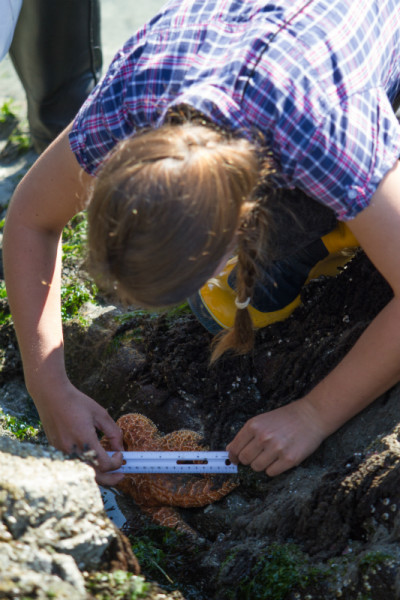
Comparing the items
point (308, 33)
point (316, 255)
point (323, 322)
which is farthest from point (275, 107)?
point (323, 322)

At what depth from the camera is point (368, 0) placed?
2.07m

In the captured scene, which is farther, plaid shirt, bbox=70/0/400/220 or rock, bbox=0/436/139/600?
plaid shirt, bbox=70/0/400/220

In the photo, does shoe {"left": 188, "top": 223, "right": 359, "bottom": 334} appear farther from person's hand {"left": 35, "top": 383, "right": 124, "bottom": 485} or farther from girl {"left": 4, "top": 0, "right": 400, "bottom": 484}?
person's hand {"left": 35, "top": 383, "right": 124, "bottom": 485}

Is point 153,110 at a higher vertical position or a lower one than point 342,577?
higher

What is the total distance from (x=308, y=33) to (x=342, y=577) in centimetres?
148

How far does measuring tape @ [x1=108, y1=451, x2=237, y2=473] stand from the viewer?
2.29m

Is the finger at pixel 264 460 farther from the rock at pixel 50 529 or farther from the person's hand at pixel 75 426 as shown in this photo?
the rock at pixel 50 529

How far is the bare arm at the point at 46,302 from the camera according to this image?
2.22 m

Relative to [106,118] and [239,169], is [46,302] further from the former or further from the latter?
[239,169]

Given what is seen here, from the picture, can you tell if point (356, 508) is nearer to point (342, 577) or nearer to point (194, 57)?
point (342, 577)

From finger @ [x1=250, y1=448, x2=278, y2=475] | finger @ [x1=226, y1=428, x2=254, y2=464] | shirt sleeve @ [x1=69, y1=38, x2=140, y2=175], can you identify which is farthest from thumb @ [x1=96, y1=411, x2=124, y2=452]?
shirt sleeve @ [x1=69, y1=38, x2=140, y2=175]

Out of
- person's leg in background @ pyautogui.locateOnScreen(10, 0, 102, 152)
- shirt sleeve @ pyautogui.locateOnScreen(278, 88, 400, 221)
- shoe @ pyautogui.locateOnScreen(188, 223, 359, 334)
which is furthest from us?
person's leg in background @ pyautogui.locateOnScreen(10, 0, 102, 152)

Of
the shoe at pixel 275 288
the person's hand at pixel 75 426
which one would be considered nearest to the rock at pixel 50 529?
the person's hand at pixel 75 426

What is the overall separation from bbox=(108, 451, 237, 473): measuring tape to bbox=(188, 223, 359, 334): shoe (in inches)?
22.0
